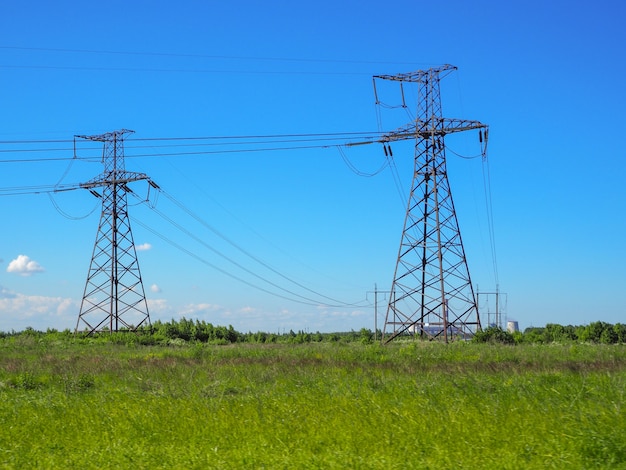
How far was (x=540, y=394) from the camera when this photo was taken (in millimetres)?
13273

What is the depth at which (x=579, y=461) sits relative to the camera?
28.0 feet

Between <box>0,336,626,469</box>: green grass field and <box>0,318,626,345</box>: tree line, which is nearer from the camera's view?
<box>0,336,626,469</box>: green grass field

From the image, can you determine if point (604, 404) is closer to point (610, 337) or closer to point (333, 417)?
point (333, 417)

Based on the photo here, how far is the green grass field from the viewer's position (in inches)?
363

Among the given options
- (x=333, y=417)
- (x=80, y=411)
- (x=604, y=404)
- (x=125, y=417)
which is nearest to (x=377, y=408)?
(x=333, y=417)

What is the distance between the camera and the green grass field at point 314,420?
30.2 ft

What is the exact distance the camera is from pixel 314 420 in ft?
38.5

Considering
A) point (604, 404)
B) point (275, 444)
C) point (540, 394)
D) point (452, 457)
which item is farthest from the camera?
point (540, 394)

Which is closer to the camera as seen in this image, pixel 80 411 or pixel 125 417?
pixel 125 417

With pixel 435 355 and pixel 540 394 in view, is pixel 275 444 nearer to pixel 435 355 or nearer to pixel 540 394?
pixel 540 394

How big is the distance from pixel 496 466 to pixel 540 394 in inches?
206

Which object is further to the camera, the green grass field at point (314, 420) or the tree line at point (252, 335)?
the tree line at point (252, 335)

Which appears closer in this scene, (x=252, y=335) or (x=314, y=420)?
(x=314, y=420)

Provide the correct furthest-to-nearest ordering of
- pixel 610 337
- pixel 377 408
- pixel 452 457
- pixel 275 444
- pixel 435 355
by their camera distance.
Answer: pixel 610 337
pixel 435 355
pixel 377 408
pixel 275 444
pixel 452 457
